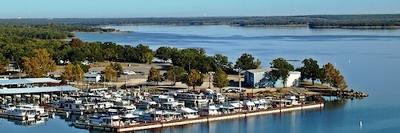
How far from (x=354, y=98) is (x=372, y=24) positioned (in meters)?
69.3

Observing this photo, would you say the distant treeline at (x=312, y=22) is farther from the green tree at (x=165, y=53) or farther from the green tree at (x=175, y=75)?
the green tree at (x=175, y=75)

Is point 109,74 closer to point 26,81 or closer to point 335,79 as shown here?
point 26,81

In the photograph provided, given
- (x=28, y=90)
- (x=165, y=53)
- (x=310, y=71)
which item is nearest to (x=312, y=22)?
(x=165, y=53)

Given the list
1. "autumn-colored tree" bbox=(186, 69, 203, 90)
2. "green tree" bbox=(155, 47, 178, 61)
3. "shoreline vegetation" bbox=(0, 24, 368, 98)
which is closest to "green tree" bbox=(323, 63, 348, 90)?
"shoreline vegetation" bbox=(0, 24, 368, 98)

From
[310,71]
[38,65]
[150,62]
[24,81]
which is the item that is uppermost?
[38,65]

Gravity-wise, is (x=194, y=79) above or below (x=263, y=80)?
above

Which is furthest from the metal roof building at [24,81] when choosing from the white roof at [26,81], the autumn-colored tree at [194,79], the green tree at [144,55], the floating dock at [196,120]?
the green tree at [144,55]

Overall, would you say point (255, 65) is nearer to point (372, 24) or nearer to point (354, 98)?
point (354, 98)

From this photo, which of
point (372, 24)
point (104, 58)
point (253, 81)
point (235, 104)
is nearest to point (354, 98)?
point (253, 81)

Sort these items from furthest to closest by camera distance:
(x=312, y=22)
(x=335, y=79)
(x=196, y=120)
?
(x=312, y=22) < (x=335, y=79) < (x=196, y=120)

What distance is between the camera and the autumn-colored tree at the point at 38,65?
21.3 metres

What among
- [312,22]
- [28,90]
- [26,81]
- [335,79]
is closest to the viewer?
[28,90]

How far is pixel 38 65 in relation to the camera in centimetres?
2158

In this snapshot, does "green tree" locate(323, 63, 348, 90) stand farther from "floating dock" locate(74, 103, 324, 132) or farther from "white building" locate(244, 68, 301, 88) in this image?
"floating dock" locate(74, 103, 324, 132)
